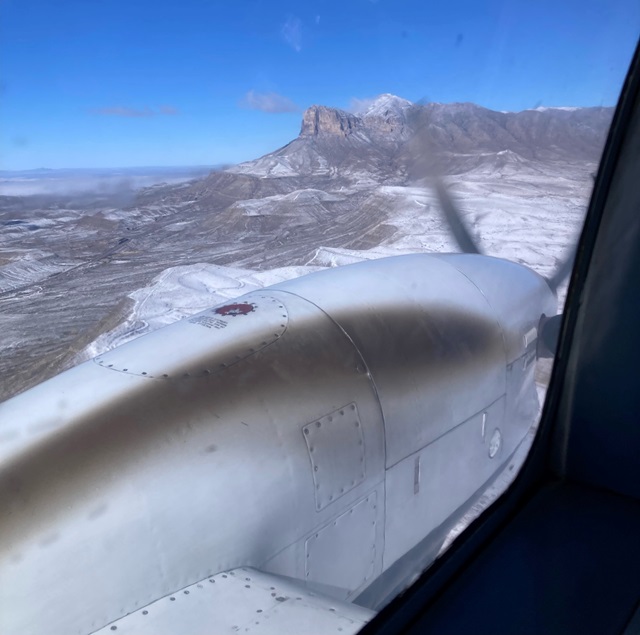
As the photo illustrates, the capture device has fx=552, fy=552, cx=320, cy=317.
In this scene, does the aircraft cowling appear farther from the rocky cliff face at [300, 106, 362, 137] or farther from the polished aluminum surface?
the rocky cliff face at [300, 106, 362, 137]

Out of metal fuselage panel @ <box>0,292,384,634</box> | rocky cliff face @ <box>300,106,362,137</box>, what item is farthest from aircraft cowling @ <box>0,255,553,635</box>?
rocky cliff face @ <box>300,106,362,137</box>

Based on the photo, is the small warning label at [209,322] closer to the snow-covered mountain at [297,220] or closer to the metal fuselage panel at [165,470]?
the metal fuselage panel at [165,470]

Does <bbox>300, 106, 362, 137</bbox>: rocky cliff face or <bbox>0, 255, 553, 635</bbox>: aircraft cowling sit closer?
<bbox>0, 255, 553, 635</bbox>: aircraft cowling

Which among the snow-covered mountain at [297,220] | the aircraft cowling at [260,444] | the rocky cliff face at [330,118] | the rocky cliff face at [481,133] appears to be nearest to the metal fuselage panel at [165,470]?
the aircraft cowling at [260,444]

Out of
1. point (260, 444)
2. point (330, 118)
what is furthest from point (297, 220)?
point (260, 444)

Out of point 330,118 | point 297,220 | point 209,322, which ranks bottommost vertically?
point 297,220

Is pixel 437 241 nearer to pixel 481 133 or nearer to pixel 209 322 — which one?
pixel 481 133

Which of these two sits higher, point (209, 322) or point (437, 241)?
point (209, 322)

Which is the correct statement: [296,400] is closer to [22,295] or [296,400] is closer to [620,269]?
[620,269]
